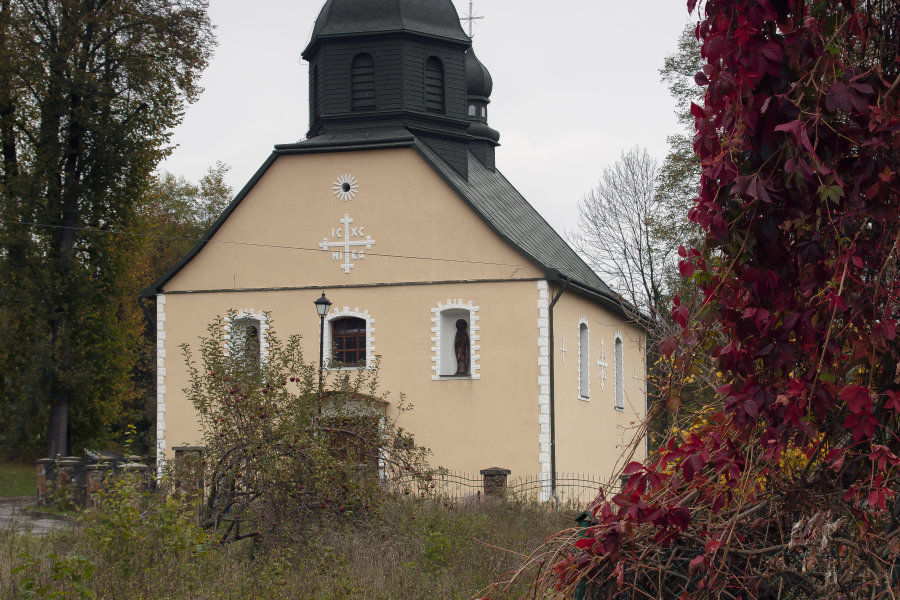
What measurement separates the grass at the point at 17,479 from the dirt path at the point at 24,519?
2675 millimetres

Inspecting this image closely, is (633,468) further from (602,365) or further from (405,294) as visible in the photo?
(602,365)

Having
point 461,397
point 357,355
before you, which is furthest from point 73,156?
point 461,397

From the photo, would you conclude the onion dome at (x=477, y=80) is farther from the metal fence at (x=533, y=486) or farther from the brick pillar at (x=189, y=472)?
the brick pillar at (x=189, y=472)

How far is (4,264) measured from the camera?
2697 cm

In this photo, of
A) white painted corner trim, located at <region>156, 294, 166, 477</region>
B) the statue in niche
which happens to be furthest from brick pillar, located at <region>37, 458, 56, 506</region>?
the statue in niche

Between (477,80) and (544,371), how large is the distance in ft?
54.1

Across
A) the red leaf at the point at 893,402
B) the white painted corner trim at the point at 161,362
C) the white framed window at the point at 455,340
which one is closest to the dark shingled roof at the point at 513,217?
the white framed window at the point at 455,340

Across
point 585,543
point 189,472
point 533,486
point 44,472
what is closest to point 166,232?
point 44,472

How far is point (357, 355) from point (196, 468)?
11.4 metres

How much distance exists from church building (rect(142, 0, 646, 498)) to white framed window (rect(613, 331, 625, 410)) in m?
2.28

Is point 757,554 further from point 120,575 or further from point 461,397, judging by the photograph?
point 461,397

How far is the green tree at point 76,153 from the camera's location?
86.6 feet

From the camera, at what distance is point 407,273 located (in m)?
20.4

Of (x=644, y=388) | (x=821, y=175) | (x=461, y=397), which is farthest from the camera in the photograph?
(x=644, y=388)
